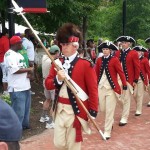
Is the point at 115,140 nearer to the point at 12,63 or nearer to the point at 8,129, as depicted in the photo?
the point at 12,63

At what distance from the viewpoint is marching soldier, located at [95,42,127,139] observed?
7.59 metres

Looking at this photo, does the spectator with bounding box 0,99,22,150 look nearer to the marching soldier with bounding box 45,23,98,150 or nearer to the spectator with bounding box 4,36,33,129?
the marching soldier with bounding box 45,23,98,150

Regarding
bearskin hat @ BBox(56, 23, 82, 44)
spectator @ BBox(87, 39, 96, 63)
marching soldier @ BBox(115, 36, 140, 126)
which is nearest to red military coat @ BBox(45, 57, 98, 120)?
bearskin hat @ BBox(56, 23, 82, 44)

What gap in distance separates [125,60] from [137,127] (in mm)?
1418

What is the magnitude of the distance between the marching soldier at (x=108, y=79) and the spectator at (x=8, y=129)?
5.78 m

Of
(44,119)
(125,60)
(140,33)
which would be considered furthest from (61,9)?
(140,33)

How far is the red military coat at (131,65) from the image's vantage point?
8.63 m

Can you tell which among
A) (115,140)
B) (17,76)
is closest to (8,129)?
(17,76)

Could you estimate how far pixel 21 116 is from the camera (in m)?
7.11

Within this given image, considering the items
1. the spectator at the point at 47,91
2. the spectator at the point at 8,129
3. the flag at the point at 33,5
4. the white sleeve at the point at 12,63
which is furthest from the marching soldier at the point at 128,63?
the spectator at the point at 8,129

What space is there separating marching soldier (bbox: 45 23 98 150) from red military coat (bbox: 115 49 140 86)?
3772 millimetres

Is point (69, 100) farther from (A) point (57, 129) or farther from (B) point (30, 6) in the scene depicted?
(B) point (30, 6)

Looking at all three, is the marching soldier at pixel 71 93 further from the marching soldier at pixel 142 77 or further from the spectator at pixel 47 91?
the marching soldier at pixel 142 77

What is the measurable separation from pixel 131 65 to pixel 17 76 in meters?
2.79
